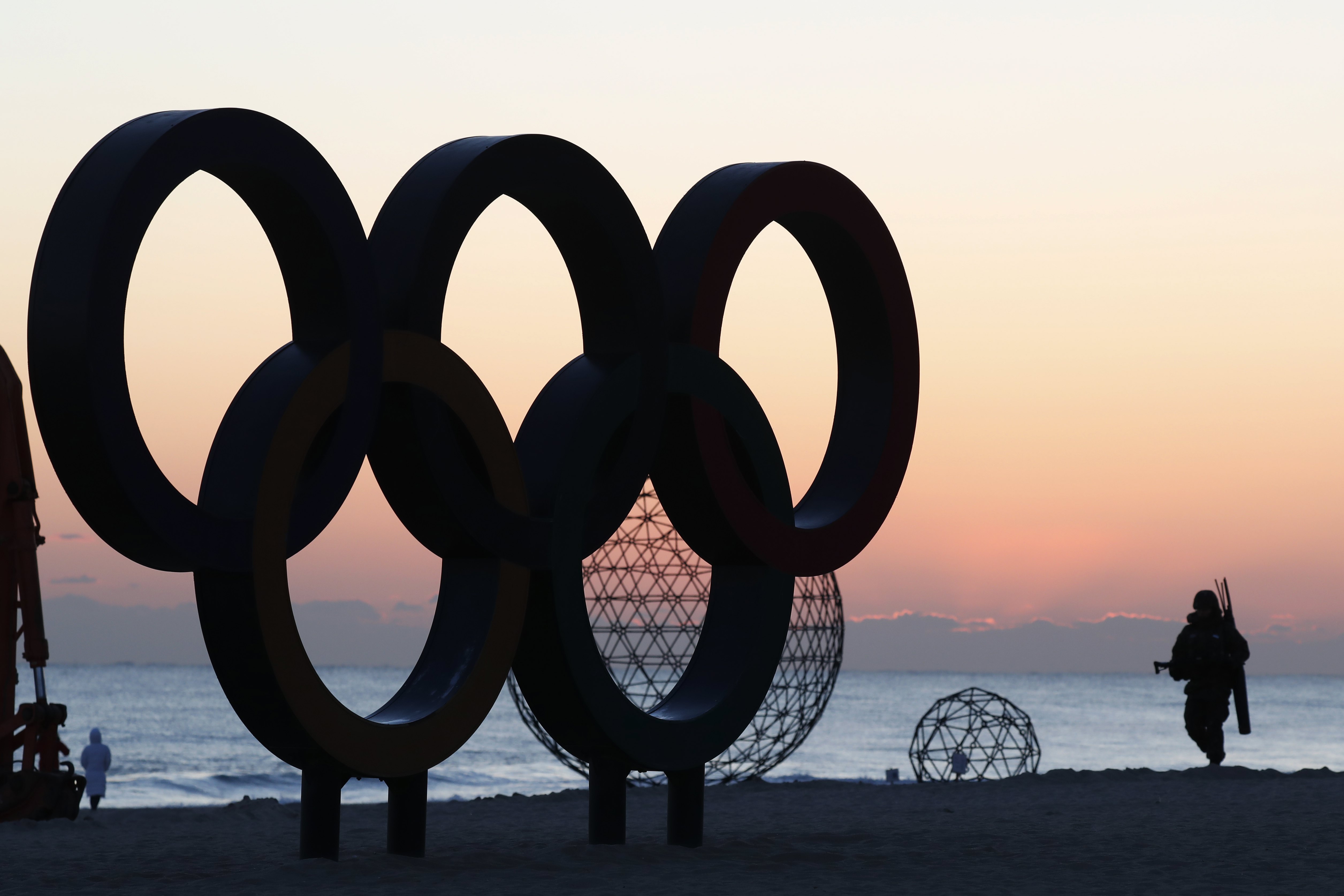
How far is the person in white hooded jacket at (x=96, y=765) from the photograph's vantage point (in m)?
23.4

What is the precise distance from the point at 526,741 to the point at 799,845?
47.4 m

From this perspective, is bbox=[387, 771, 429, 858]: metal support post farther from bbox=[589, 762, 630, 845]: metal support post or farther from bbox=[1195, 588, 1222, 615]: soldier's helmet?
bbox=[1195, 588, 1222, 615]: soldier's helmet

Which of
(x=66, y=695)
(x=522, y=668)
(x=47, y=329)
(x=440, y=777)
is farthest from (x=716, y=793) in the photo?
(x=66, y=695)

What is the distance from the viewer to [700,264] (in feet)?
40.2

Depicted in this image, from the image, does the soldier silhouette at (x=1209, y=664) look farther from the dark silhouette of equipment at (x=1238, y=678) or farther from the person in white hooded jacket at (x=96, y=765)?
the person in white hooded jacket at (x=96, y=765)

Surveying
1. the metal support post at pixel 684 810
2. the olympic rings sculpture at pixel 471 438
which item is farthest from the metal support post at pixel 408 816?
the metal support post at pixel 684 810

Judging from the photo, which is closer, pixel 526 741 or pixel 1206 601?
pixel 1206 601

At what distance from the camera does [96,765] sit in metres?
24.0

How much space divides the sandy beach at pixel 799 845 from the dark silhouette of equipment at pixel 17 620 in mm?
513

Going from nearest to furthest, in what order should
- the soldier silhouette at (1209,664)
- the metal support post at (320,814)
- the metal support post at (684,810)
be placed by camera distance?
the metal support post at (320,814) → the metal support post at (684,810) → the soldier silhouette at (1209,664)

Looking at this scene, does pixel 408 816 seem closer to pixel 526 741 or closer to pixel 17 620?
pixel 17 620

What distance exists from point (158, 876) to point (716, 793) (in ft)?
26.9

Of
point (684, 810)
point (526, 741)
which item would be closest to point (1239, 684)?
point (684, 810)

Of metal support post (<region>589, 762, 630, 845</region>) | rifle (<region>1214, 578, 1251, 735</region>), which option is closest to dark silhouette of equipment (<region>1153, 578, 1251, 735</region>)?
rifle (<region>1214, 578, 1251, 735</region>)
